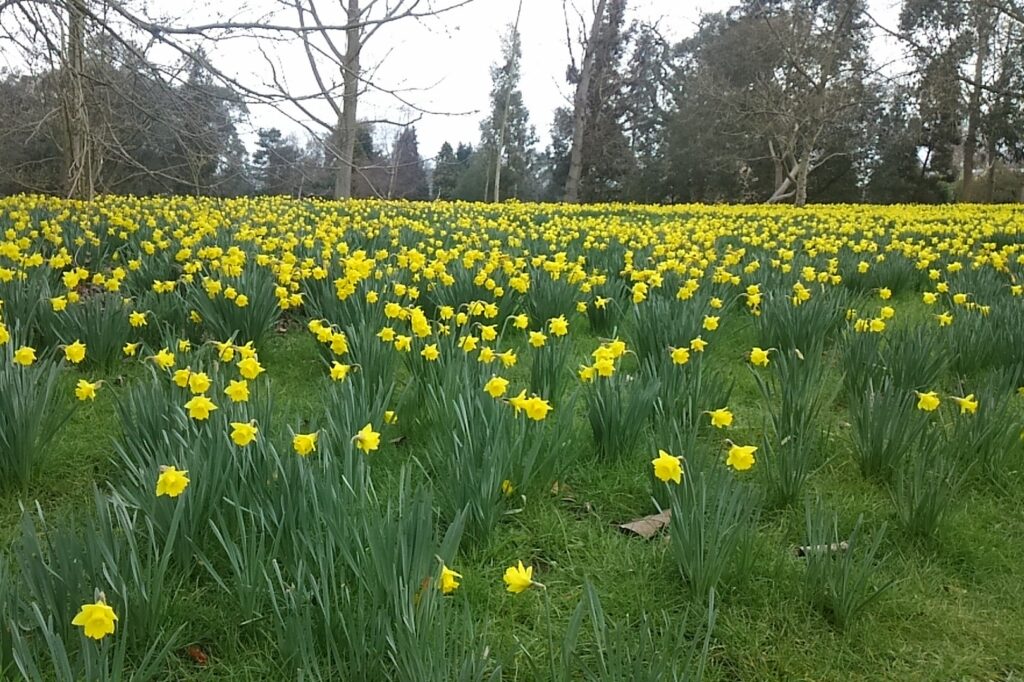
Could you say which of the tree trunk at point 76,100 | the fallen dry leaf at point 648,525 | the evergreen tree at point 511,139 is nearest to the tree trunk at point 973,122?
the evergreen tree at point 511,139

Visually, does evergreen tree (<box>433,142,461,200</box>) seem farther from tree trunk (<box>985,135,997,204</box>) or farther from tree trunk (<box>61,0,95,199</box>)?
tree trunk (<box>61,0,95,199</box>)

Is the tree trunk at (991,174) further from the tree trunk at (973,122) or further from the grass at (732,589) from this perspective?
the grass at (732,589)

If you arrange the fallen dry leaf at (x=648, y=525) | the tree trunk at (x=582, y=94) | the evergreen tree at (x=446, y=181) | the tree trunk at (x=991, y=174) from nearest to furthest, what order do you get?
the fallen dry leaf at (x=648, y=525) < the tree trunk at (x=582, y=94) < the tree trunk at (x=991, y=174) < the evergreen tree at (x=446, y=181)

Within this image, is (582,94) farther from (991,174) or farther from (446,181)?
(991,174)

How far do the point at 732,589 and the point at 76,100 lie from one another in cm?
633

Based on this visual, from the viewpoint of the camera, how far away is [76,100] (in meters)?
5.80

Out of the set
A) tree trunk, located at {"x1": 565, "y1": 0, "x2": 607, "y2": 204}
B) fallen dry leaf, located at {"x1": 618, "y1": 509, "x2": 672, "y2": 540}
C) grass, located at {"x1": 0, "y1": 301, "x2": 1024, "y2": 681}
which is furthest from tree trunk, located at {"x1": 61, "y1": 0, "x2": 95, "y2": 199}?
tree trunk, located at {"x1": 565, "y1": 0, "x2": 607, "y2": 204}

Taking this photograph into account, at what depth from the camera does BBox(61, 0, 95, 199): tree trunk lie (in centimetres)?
418

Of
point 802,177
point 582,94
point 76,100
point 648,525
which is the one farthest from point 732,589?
point 582,94

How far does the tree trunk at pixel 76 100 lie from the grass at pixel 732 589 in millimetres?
2926

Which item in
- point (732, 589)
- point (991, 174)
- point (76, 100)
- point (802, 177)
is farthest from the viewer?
point (991, 174)

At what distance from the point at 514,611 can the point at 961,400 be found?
4.79 ft

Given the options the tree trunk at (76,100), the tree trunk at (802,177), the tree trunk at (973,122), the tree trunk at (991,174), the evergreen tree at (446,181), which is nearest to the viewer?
Result: the tree trunk at (76,100)

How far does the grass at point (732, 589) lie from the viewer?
1.46 m
